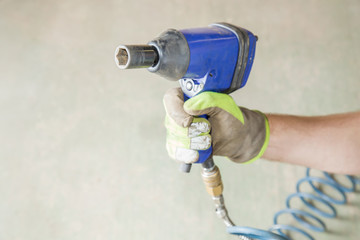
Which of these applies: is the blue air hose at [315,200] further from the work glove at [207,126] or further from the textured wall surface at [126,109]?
the work glove at [207,126]

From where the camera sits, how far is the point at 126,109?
2.00 meters

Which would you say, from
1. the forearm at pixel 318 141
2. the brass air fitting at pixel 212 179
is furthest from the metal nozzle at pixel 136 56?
the forearm at pixel 318 141

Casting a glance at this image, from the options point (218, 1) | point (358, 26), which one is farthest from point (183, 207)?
point (358, 26)

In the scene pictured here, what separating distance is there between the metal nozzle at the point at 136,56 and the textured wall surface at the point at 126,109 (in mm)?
1165

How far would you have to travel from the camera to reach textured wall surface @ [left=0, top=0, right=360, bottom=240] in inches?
68.4

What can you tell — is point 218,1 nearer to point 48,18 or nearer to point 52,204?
point 48,18

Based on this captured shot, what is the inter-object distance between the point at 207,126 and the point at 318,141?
39 centimetres

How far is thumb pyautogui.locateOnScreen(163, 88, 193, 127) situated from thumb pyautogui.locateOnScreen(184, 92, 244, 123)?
0.06 ft

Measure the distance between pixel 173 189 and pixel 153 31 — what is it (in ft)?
3.43

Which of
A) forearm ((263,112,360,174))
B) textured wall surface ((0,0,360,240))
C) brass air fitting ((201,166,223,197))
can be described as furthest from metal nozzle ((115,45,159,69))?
textured wall surface ((0,0,360,240))

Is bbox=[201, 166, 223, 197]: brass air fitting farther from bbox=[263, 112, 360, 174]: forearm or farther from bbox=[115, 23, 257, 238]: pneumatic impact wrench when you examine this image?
bbox=[263, 112, 360, 174]: forearm

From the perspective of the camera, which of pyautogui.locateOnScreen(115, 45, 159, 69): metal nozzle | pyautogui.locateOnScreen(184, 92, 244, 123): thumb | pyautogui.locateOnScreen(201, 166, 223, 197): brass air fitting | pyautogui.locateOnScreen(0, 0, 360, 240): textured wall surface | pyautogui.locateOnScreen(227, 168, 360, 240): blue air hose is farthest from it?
pyautogui.locateOnScreen(0, 0, 360, 240): textured wall surface

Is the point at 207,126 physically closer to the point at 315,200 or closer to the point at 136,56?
the point at 136,56

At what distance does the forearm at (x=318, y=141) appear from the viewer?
3.34 feet
